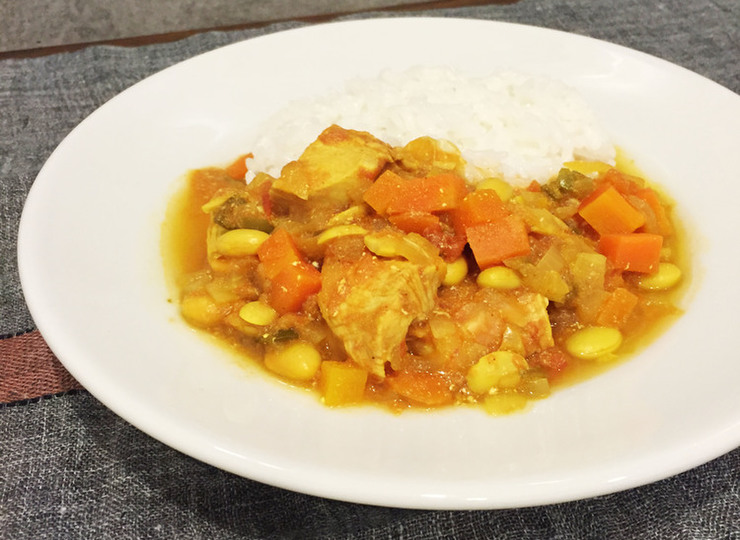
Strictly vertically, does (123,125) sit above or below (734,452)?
above

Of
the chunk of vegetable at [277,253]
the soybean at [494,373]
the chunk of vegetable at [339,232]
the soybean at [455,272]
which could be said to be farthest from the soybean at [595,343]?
the chunk of vegetable at [277,253]

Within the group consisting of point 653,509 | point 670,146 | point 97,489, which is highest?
point 670,146

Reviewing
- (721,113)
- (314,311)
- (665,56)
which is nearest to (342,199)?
(314,311)

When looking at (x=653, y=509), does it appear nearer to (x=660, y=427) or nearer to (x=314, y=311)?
(x=660, y=427)

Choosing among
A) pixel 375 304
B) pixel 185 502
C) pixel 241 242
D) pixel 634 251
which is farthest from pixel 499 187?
pixel 185 502

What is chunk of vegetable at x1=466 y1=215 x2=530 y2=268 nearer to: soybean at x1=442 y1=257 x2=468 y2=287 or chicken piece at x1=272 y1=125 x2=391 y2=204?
soybean at x1=442 y1=257 x2=468 y2=287

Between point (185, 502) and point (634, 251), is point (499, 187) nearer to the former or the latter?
point (634, 251)
